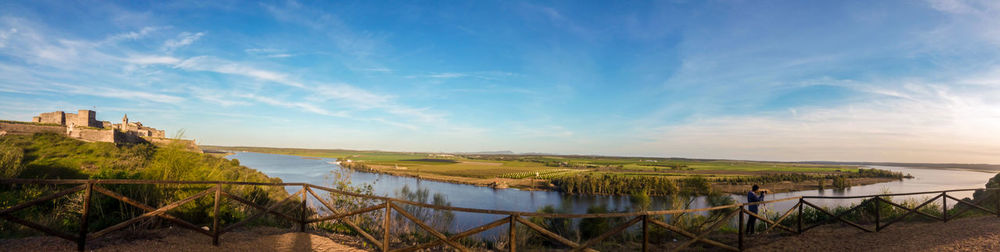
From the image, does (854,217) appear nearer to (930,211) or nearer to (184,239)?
(930,211)

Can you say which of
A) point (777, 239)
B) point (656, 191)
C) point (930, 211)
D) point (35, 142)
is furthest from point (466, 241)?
point (35, 142)

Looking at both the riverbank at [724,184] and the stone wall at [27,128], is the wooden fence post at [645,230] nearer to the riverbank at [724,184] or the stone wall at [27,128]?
the riverbank at [724,184]

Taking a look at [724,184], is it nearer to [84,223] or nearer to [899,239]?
[899,239]

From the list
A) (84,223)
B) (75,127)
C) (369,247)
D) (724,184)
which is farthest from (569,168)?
(84,223)

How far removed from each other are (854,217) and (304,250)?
13882mm

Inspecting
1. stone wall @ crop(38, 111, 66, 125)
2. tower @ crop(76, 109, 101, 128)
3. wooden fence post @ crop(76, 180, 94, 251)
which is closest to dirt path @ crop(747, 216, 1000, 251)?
wooden fence post @ crop(76, 180, 94, 251)

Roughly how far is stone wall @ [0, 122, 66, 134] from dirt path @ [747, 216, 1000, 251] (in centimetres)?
5728

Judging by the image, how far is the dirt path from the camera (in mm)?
5762

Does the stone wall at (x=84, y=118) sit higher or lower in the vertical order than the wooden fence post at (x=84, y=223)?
higher

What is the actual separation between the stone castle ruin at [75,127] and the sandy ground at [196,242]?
4010 centimetres

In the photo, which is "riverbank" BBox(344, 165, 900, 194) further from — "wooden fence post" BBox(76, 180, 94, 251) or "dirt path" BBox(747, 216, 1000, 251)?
"wooden fence post" BBox(76, 180, 94, 251)

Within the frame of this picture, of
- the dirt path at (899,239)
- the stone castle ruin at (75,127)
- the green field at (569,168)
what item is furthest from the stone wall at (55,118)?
the dirt path at (899,239)

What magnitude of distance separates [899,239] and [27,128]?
6054cm

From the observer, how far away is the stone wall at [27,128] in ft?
112
